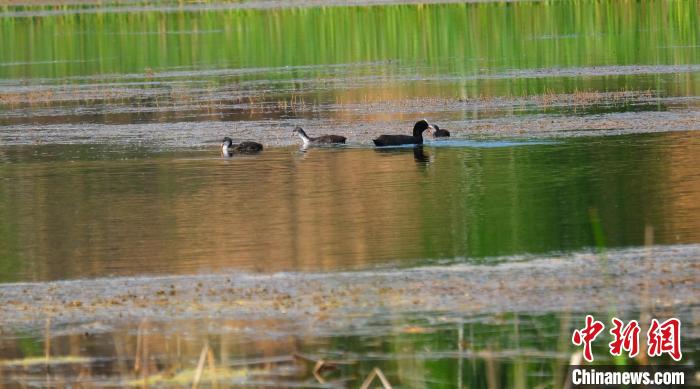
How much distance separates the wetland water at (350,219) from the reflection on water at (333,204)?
1.9 inches

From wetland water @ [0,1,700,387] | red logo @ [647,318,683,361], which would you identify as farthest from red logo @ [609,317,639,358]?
wetland water @ [0,1,700,387]

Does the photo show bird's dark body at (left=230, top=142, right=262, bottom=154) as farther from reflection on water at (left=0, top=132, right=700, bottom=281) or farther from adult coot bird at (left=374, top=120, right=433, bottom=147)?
adult coot bird at (left=374, top=120, right=433, bottom=147)

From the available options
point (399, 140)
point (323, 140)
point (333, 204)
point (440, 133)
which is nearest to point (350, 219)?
point (333, 204)

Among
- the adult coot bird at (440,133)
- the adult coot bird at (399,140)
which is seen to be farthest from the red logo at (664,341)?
the adult coot bird at (440,133)

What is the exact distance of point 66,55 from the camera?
142ft

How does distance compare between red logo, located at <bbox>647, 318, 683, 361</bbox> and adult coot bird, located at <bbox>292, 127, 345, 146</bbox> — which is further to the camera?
adult coot bird, located at <bbox>292, 127, 345, 146</bbox>

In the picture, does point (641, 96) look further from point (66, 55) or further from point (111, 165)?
point (66, 55)

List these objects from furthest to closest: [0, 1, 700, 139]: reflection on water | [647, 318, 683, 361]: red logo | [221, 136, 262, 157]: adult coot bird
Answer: [0, 1, 700, 139]: reflection on water
[221, 136, 262, 157]: adult coot bird
[647, 318, 683, 361]: red logo

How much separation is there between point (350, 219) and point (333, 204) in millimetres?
1078

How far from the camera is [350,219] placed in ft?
48.2

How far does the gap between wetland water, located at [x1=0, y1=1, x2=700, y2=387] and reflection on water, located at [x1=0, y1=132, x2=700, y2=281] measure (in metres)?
0.05

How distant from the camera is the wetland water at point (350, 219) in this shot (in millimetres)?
9867

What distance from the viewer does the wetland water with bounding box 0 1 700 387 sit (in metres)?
9.87

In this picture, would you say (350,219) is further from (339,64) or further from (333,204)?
(339,64)
